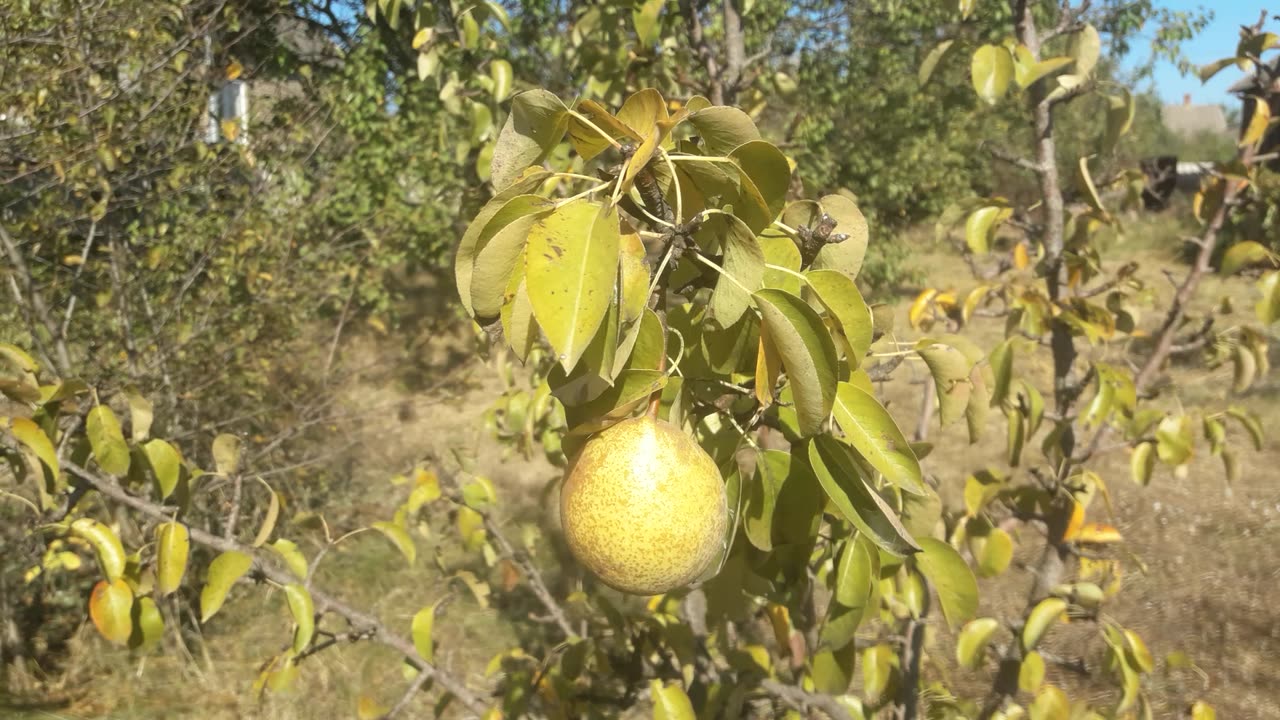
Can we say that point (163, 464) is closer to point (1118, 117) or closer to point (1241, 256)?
point (1118, 117)

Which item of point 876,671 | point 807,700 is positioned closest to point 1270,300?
point 876,671

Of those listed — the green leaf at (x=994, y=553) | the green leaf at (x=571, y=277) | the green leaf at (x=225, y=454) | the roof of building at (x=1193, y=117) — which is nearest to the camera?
the green leaf at (x=571, y=277)

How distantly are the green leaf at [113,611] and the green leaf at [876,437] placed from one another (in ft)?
4.32

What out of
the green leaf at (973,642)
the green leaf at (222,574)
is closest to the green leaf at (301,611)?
the green leaf at (222,574)

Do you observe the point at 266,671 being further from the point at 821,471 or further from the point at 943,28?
the point at 943,28

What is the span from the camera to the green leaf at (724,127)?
0.81 m

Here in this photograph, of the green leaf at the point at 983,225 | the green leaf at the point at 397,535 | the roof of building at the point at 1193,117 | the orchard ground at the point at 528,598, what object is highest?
the green leaf at the point at 983,225

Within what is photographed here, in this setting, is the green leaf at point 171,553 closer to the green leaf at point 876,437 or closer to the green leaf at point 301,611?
the green leaf at point 301,611

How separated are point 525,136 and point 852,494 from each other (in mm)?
468

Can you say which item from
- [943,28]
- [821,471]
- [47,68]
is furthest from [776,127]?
[821,471]

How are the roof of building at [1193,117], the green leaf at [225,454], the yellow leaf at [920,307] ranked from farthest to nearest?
the roof of building at [1193,117]
the yellow leaf at [920,307]
the green leaf at [225,454]

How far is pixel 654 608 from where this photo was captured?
6.93 feet

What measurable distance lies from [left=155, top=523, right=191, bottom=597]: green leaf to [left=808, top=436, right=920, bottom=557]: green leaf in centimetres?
114

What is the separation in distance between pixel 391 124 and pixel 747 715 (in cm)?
633
